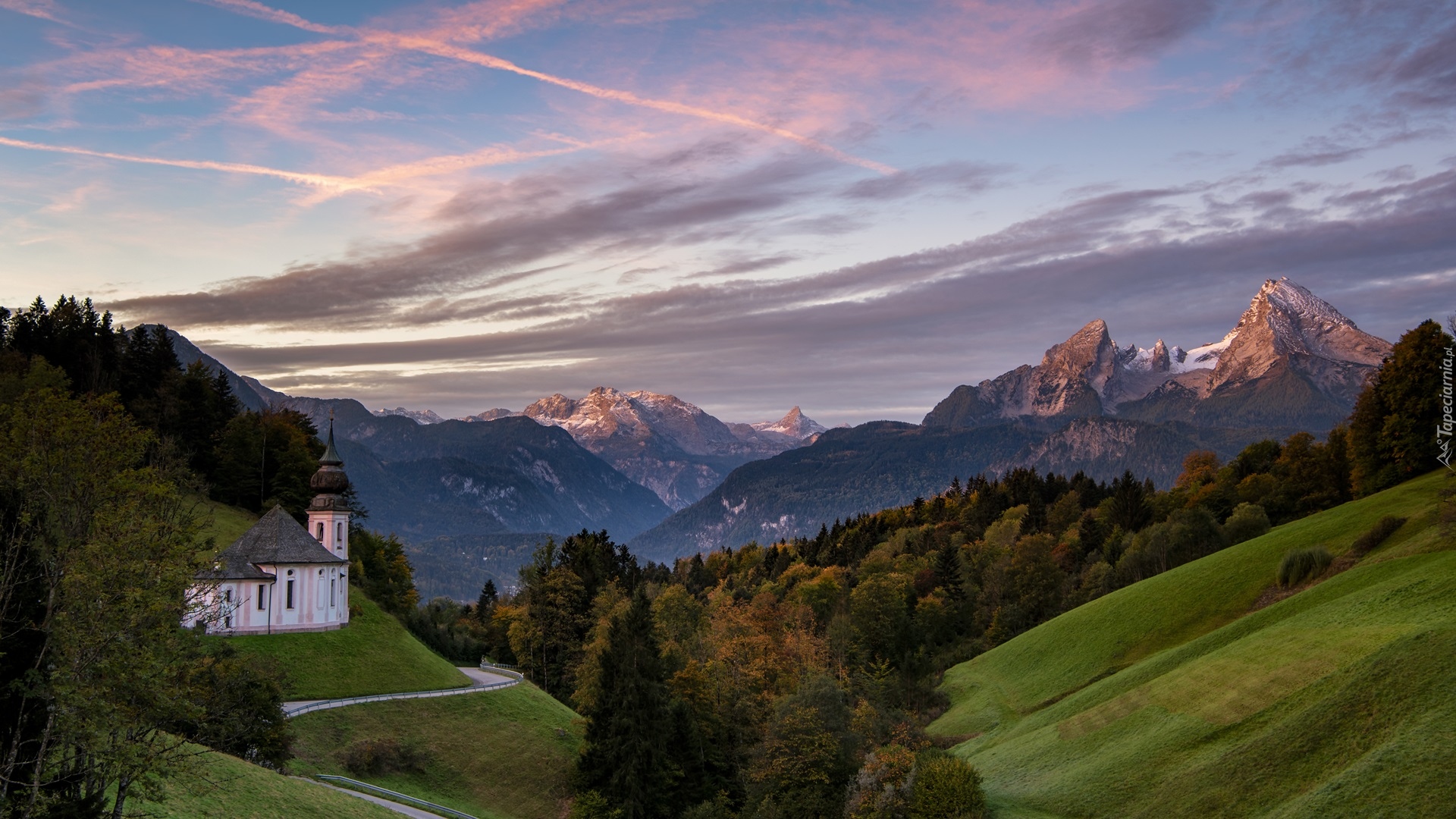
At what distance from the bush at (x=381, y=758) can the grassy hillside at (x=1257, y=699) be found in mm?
33924

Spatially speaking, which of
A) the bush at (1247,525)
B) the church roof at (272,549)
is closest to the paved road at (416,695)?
the church roof at (272,549)

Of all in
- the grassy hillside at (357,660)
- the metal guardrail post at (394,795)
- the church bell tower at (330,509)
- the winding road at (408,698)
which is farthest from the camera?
the church bell tower at (330,509)

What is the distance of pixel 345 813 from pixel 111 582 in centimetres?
1845

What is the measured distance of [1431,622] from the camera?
37406 millimetres

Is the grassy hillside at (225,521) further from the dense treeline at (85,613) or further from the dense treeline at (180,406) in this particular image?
the dense treeline at (85,613)

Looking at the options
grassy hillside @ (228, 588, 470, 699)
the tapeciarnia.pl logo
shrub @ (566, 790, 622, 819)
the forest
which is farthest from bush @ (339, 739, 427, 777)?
the tapeciarnia.pl logo

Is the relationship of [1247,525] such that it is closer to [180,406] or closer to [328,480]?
[328,480]

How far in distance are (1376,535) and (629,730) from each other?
4561 cm

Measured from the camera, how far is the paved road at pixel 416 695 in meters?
64.6

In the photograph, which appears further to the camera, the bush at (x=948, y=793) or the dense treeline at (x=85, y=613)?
the bush at (x=948, y=793)

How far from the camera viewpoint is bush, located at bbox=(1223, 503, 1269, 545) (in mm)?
94438

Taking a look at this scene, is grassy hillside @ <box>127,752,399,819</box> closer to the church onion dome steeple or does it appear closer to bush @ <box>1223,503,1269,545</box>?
the church onion dome steeple

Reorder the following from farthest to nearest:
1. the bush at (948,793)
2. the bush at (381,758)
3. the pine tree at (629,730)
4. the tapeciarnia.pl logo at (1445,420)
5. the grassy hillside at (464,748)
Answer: the tapeciarnia.pl logo at (1445,420), the pine tree at (629,730), the grassy hillside at (464,748), the bush at (381,758), the bush at (948,793)

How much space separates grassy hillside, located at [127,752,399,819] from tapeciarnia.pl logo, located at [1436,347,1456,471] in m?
72.0
